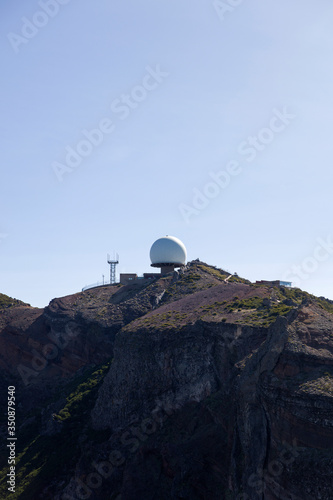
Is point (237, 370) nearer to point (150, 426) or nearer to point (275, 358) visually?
point (275, 358)

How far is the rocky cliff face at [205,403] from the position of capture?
31.3 m

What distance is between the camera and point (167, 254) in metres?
85.2

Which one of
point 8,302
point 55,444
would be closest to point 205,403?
point 55,444

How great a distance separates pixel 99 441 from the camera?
50781 mm

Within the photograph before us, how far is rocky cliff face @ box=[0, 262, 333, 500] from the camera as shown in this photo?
103ft

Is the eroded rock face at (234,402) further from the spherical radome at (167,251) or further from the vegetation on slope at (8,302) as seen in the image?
the vegetation on slope at (8,302)

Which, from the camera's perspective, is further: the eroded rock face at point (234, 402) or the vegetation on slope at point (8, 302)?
the vegetation on slope at point (8, 302)

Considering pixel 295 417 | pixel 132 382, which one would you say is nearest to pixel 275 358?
pixel 295 417

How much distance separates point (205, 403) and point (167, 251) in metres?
42.5

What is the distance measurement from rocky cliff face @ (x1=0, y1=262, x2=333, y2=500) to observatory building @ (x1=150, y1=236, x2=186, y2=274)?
12.7 metres

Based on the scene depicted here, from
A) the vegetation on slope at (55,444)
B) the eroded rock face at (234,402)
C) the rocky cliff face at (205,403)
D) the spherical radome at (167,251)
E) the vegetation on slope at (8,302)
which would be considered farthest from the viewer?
the vegetation on slope at (8,302)

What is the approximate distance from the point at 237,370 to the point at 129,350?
1732cm

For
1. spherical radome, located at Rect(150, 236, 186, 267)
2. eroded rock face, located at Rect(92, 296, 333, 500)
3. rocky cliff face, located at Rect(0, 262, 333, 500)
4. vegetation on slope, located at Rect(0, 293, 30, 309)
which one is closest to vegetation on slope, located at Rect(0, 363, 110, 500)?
rocky cliff face, located at Rect(0, 262, 333, 500)

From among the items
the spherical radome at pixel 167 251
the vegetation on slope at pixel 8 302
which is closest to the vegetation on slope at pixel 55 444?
the spherical radome at pixel 167 251
